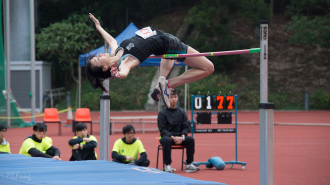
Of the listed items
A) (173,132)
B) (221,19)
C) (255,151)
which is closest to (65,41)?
(221,19)

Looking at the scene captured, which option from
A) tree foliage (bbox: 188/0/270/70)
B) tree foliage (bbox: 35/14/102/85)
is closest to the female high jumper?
tree foliage (bbox: 35/14/102/85)

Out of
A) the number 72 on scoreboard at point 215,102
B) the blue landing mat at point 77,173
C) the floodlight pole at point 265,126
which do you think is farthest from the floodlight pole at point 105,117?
the floodlight pole at point 265,126

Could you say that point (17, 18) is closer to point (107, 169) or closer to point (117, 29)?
point (117, 29)

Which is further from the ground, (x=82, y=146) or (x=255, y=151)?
(x=82, y=146)

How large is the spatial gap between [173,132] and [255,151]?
2602mm

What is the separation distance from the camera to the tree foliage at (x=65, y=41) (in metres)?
18.5

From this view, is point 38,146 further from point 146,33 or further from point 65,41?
point 65,41

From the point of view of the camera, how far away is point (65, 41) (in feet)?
61.0

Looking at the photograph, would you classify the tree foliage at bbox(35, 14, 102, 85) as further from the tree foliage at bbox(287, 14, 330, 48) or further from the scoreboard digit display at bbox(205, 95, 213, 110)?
the scoreboard digit display at bbox(205, 95, 213, 110)

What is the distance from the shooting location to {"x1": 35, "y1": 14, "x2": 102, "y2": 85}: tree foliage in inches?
730

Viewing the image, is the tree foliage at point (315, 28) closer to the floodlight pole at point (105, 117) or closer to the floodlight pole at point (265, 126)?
the floodlight pole at point (105, 117)

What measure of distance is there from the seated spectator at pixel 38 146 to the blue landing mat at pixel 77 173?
79 centimetres

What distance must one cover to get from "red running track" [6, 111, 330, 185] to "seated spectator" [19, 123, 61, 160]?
54.9 inches

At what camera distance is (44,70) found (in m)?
17.8
